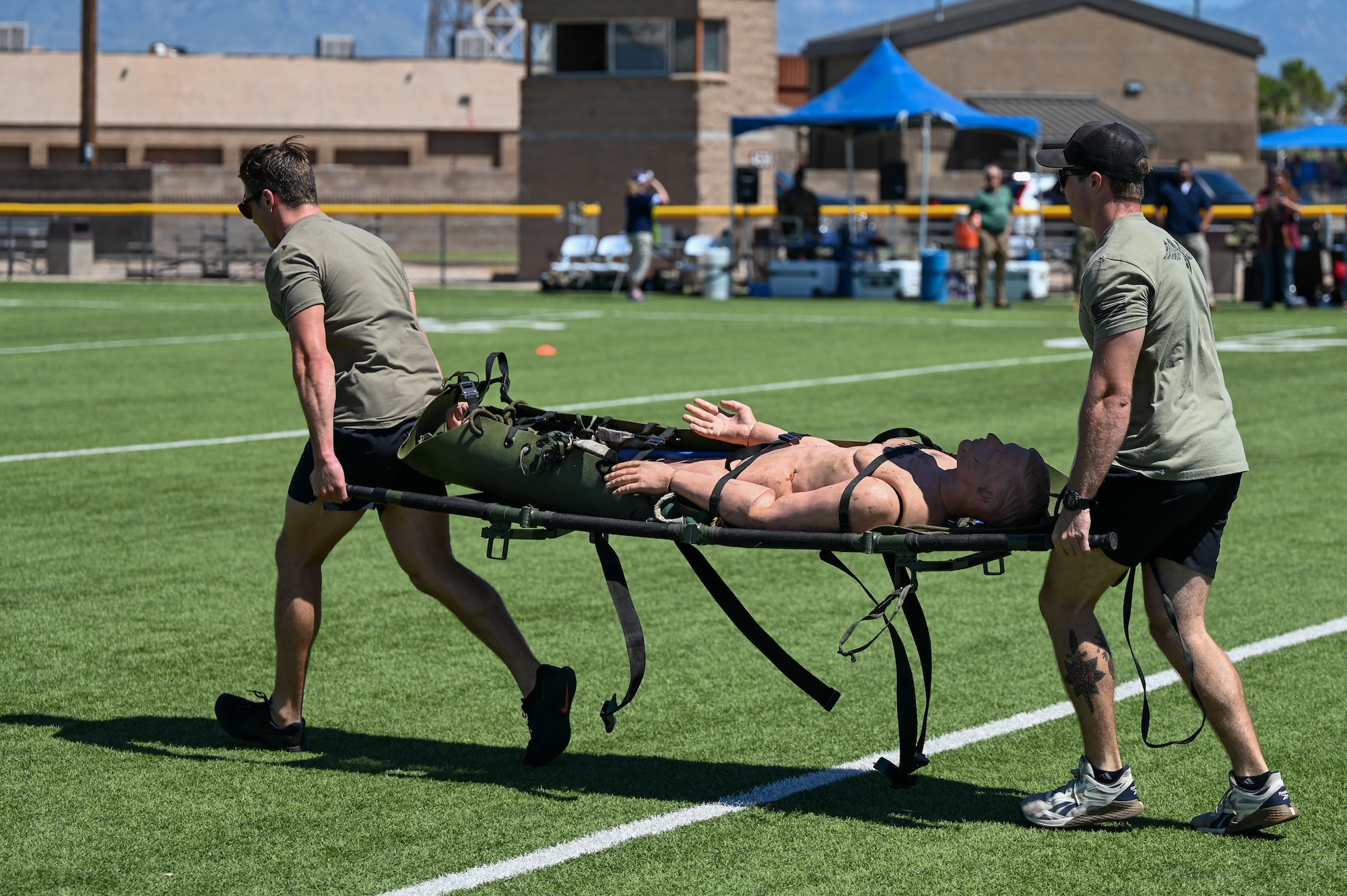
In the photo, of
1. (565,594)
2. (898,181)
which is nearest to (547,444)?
(565,594)

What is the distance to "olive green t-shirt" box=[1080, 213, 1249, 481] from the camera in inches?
189

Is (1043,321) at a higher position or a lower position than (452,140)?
lower

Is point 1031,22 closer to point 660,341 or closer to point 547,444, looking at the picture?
point 660,341

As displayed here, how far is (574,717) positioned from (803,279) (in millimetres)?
25027

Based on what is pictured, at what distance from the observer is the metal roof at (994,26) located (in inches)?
2591

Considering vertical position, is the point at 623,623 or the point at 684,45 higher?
the point at 684,45

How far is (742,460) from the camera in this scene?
5809mm

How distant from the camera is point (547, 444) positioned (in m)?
5.66

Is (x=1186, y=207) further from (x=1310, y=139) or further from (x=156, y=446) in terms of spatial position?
(x=156, y=446)

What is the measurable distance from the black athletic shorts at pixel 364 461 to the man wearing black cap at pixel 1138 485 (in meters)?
2.15

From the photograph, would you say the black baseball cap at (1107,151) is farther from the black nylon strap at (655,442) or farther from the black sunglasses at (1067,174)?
the black nylon strap at (655,442)

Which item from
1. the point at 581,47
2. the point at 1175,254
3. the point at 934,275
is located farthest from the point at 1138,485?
the point at 581,47

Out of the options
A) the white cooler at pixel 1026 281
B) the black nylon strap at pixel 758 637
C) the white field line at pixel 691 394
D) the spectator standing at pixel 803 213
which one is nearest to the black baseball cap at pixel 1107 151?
the black nylon strap at pixel 758 637

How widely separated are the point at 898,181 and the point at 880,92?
63.2 inches
